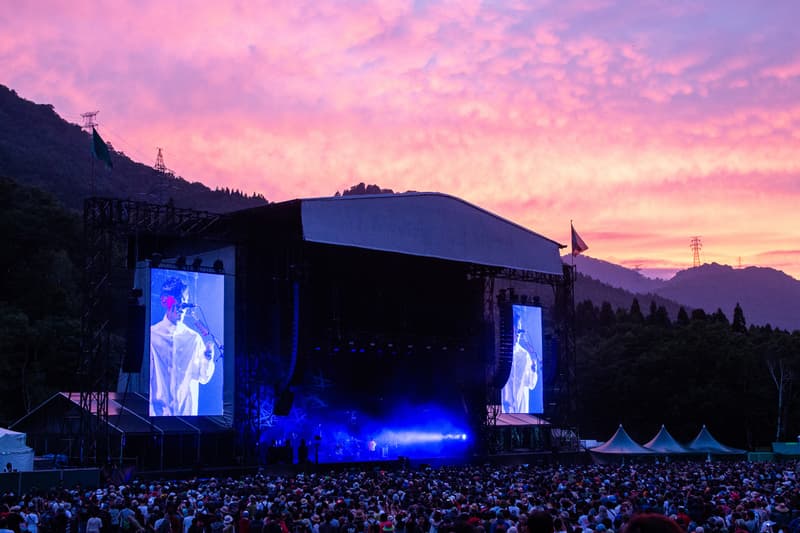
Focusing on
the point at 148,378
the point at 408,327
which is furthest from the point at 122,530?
the point at 408,327

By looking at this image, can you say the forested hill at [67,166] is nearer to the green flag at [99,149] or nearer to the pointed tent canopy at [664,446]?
the green flag at [99,149]

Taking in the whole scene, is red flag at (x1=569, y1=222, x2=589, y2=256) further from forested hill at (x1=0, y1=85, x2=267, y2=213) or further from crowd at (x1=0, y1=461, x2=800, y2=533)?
forested hill at (x1=0, y1=85, x2=267, y2=213)

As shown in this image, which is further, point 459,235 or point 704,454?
point 704,454

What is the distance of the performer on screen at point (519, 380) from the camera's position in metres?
44.1

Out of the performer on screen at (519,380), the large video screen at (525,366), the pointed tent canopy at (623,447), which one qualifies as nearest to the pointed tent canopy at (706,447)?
the pointed tent canopy at (623,447)

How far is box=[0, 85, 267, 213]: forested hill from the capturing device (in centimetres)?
9325

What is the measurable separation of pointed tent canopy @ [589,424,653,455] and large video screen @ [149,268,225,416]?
66.4ft

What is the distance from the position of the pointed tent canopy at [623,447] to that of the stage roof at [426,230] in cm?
829

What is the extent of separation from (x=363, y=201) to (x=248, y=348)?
7.36 metres

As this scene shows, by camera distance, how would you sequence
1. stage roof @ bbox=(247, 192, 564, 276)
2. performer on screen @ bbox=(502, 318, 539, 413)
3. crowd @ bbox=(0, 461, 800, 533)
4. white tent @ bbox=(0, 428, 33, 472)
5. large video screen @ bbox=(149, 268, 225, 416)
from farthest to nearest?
1. performer on screen @ bbox=(502, 318, 539, 413)
2. stage roof @ bbox=(247, 192, 564, 276)
3. large video screen @ bbox=(149, 268, 225, 416)
4. white tent @ bbox=(0, 428, 33, 472)
5. crowd @ bbox=(0, 461, 800, 533)

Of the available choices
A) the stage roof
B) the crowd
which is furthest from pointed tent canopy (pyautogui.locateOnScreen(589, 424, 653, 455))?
the crowd

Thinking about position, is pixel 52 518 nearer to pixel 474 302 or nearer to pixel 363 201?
pixel 363 201

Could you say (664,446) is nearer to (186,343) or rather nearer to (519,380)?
(519,380)

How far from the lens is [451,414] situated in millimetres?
43469
